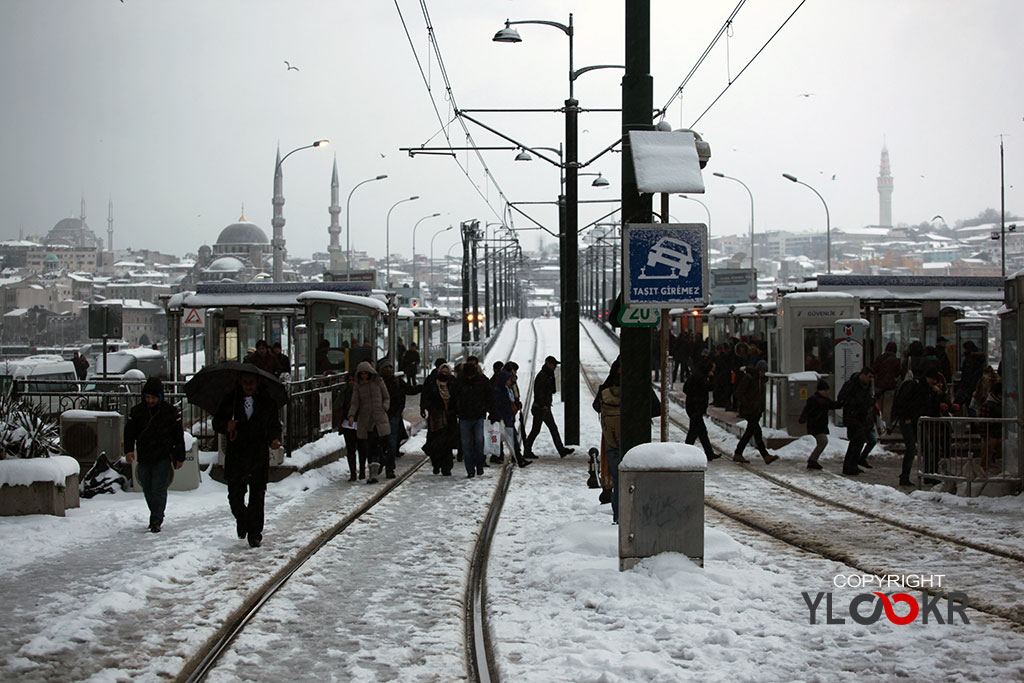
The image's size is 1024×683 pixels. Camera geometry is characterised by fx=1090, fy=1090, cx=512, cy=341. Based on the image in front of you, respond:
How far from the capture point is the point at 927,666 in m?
5.89

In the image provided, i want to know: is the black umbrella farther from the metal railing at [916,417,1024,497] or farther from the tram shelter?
the tram shelter

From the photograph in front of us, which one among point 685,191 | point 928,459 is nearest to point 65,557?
point 685,191

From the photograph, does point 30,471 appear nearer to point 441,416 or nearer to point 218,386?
point 218,386

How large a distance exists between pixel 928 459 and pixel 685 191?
7.45m

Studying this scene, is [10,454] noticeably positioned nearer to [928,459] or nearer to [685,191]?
[685,191]

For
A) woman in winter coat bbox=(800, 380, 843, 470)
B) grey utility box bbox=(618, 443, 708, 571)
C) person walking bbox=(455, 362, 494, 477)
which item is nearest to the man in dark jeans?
person walking bbox=(455, 362, 494, 477)

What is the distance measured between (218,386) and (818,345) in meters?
15.5

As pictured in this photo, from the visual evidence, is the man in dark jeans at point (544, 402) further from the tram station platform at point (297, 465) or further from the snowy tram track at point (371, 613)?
the snowy tram track at point (371, 613)

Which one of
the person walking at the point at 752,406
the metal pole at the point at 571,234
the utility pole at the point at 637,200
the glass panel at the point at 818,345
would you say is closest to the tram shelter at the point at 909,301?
the glass panel at the point at 818,345

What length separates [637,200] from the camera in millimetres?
9570

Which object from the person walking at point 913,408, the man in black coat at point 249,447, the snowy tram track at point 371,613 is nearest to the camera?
the snowy tram track at point 371,613

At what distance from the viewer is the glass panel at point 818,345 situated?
2275cm

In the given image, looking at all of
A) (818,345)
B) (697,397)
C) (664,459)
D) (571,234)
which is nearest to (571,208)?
(571,234)

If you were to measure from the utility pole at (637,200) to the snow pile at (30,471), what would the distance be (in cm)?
604
